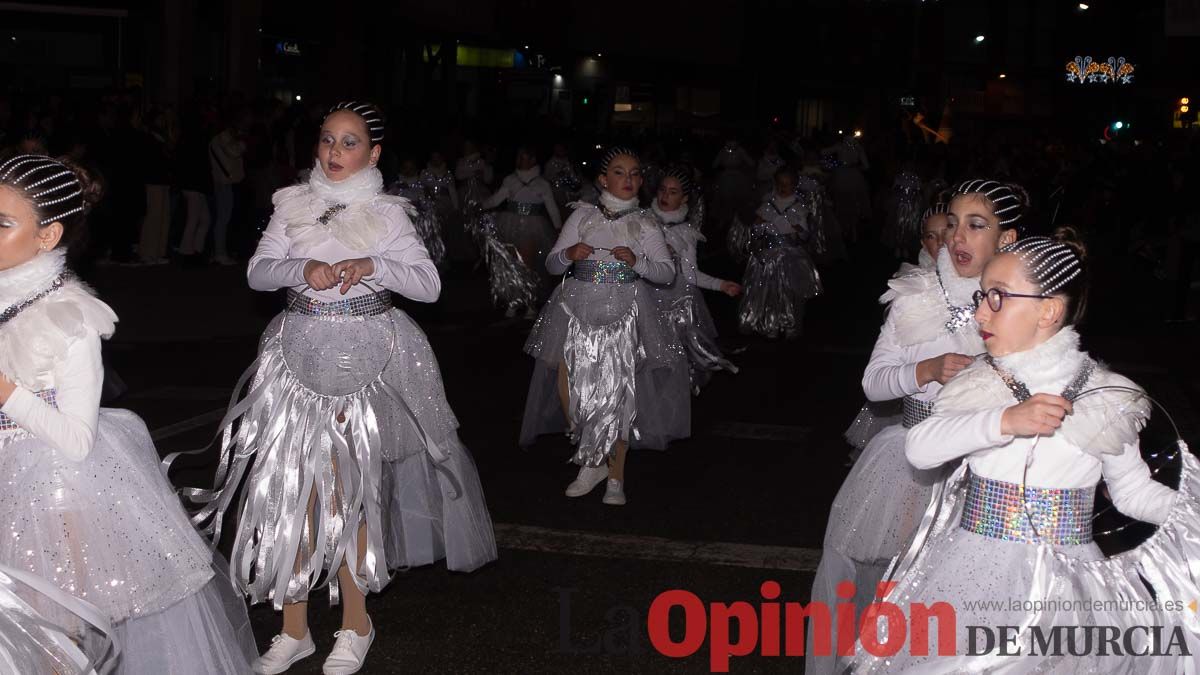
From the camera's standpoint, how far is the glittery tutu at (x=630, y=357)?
303 inches

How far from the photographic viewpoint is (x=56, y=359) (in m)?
3.81

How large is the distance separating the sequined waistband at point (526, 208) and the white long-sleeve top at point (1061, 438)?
39.1ft

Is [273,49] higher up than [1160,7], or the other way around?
[1160,7]

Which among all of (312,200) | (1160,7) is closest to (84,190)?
(312,200)

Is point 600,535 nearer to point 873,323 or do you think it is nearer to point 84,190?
point 84,190

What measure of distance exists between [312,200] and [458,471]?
48.8 inches

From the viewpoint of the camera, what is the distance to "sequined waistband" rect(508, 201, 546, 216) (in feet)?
50.6

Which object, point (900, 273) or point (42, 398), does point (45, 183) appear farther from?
point (900, 273)

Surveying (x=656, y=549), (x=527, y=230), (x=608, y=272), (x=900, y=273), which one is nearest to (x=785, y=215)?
(x=527, y=230)

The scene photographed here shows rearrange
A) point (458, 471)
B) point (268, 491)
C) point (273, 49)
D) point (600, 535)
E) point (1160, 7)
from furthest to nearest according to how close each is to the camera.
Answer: point (1160, 7), point (273, 49), point (600, 535), point (458, 471), point (268, 491)

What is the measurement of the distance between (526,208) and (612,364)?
26.2 ft

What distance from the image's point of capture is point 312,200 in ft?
17.5

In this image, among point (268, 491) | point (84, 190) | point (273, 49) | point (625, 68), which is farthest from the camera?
point (625, 68)

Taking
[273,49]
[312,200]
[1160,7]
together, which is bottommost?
[312,200]
